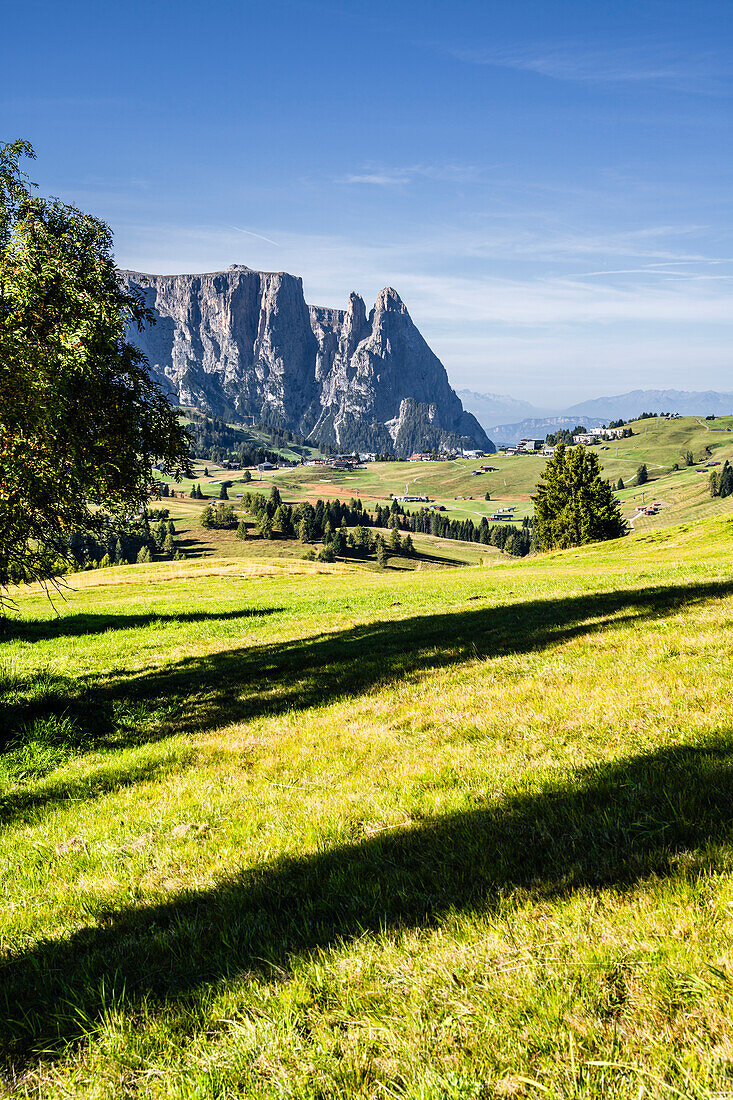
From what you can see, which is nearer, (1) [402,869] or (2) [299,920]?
(2) [299,920]

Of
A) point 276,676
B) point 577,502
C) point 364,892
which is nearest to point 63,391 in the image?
point 276,676

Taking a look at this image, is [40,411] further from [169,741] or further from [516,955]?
[516,955]

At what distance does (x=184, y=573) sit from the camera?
77625mm

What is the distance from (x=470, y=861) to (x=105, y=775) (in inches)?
281

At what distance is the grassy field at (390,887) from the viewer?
124 inches

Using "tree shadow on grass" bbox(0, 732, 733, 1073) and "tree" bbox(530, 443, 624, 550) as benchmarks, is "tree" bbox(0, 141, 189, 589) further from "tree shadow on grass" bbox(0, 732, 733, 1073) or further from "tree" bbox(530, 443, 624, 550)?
"tree" bbox(530, 443, 624, 550)

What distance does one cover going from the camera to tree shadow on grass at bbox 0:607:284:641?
26948 mm

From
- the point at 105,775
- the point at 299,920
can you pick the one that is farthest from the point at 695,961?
the point at 105,775

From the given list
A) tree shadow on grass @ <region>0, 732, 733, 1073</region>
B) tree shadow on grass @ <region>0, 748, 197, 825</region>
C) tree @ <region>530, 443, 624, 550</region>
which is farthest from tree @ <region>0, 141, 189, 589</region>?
tree @ <region>530, 443, 624, 550</region>

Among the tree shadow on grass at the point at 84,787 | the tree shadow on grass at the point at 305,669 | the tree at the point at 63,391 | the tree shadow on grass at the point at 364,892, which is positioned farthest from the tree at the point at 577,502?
the tree shadow on grass at the point at 364,892

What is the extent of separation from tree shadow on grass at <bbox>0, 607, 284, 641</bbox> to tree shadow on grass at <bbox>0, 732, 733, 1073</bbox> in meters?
23.3

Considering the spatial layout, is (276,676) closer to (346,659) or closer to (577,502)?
(346,659)

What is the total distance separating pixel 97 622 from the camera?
29516mm

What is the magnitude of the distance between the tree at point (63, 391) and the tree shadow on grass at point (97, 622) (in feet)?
36.4
